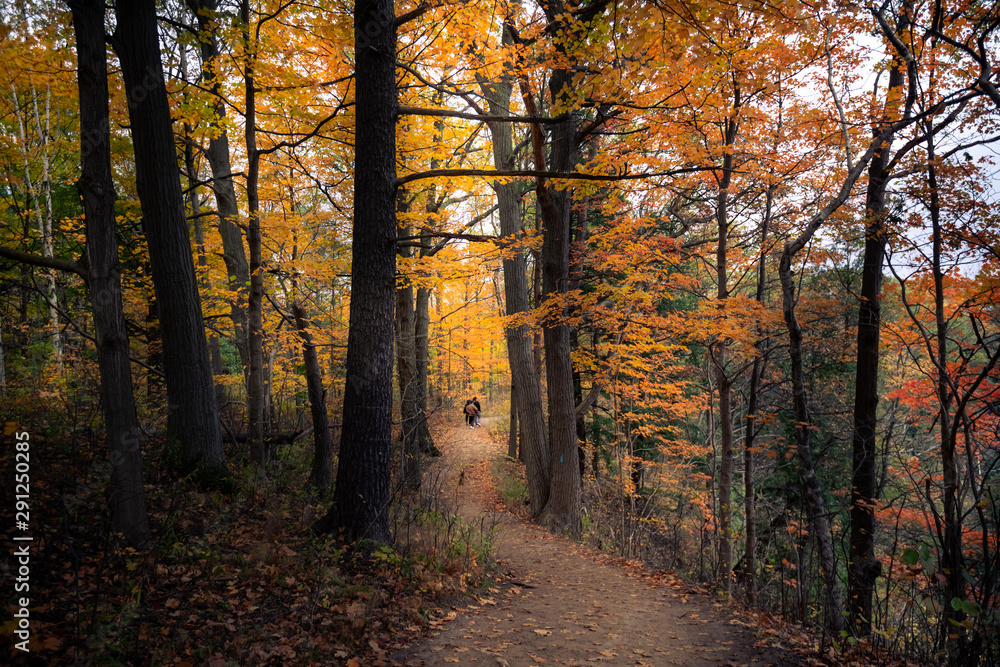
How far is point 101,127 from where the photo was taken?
12.3ft

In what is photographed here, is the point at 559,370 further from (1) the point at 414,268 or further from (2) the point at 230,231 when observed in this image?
(2) the point at 230,231

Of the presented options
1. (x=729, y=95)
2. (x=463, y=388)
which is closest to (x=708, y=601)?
(x=729, y=95)

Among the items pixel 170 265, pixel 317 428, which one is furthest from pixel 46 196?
pixel 317 428

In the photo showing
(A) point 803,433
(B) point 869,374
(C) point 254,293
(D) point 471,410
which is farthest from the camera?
(D) point 471,410

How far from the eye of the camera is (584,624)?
4793 millimetres

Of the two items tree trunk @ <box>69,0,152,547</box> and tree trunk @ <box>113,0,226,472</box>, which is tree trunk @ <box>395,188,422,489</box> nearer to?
tree trunk @ <box>113,0,226,472</box>

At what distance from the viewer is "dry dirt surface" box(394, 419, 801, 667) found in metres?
3.91

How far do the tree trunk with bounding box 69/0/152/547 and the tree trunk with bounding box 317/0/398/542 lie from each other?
6.20ft

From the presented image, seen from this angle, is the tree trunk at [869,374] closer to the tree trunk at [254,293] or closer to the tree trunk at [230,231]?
the tree trunk at [254,293]

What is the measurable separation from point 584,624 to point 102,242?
19.1 ft

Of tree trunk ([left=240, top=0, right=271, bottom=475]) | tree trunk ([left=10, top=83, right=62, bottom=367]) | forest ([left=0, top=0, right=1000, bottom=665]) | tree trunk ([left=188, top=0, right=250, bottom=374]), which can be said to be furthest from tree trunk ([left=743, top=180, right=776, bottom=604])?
tree trunk ([left=10, top=83, right=62, bottom=367])

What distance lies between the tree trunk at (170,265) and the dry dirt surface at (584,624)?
3.94 metres

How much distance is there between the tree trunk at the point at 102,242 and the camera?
371cm

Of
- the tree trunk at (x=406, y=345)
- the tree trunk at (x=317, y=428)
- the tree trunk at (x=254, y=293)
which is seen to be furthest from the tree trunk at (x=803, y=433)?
the tree trunk at (x=254, y=293)
